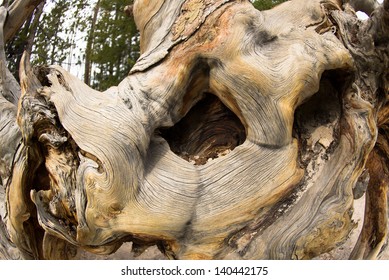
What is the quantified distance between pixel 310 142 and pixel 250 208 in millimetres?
300

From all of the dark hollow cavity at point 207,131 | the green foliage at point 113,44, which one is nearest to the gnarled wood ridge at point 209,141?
the dark hollow cavity at point 207,131

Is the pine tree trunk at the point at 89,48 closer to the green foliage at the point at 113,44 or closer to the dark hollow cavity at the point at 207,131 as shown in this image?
the green foliage at the point at 113,44

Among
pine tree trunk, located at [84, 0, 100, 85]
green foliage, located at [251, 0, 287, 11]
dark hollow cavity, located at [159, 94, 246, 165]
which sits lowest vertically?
pine tree trunk, located at [84, 0, 100, 85]

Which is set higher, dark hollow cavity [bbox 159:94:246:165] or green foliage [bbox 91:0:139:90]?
dark hollow cavity [bbox 159:94:246:165]

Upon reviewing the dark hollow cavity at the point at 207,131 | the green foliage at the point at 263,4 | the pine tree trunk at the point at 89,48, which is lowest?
the pine tree trunk at the point at 89,48

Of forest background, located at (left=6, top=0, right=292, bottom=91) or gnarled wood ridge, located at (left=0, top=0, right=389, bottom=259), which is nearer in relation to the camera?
gnarled wood ridge, located at (left=0, top=0, right=389, bottom=259)

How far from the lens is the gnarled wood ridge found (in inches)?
47.9

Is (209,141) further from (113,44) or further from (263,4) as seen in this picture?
(113,44)

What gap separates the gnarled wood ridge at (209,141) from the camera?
1216 millimetres

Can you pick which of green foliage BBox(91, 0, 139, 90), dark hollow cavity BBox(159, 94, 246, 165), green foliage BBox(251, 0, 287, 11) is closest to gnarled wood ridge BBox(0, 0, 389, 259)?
dark hollow cavity BBox(159, 94, 246, 165)

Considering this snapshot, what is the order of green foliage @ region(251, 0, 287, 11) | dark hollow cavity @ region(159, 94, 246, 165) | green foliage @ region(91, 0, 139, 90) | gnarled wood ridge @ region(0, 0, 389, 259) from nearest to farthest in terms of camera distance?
gnarled wood ridge @ region(0, 0, 389, 259) < dark hollow cavity @ region(159, 94, 246, 165) < green foliage @ region(251, 0, 287, 11) < green foliage @ region(91, 0, 139, 90)

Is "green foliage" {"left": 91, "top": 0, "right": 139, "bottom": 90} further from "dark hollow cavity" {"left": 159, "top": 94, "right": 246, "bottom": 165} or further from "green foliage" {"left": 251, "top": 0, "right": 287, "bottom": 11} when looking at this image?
"dark hollow cavity" {"left": 159, "top": 94, "right": 246, "bottom": 165}

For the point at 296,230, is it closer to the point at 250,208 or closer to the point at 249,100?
the point at 250,208
